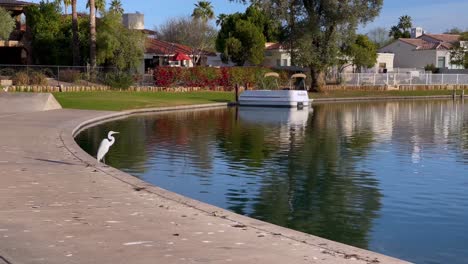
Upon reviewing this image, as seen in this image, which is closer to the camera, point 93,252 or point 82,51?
point 93,252

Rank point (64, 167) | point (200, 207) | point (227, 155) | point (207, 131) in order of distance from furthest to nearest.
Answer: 1. point (207, 131)
2. point (227, 155)
3. point (64, 167)
4. point (200, 207)

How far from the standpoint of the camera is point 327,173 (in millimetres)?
16797

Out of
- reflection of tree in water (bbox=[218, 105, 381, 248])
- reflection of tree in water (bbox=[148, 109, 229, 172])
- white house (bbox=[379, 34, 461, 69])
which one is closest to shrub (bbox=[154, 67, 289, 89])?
reflection of tree in water (bbox=[148, 109, 229, 172])

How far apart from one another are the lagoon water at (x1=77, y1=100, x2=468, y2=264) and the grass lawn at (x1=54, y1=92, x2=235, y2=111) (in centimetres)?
746

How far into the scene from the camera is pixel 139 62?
56219 mm

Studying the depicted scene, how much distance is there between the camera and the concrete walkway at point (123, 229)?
24.7 ft

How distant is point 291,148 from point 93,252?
14710mm

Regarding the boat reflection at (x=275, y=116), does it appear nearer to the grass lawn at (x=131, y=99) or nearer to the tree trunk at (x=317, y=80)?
the grass lawn at (x=131, y=99)

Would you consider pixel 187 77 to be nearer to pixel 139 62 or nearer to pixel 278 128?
pixel 139 62

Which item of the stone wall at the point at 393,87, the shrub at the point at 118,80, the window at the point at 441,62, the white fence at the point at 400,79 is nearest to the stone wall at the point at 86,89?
the shrub at the point at 118,80

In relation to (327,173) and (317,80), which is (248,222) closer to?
(327,173)

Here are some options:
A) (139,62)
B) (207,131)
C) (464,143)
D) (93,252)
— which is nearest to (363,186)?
(93,252)

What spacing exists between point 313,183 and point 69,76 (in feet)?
130

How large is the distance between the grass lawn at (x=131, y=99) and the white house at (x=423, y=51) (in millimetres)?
46287
